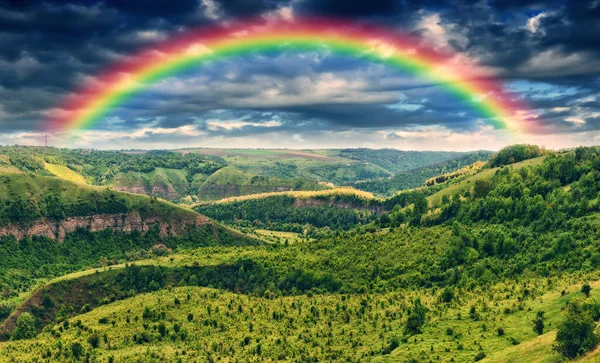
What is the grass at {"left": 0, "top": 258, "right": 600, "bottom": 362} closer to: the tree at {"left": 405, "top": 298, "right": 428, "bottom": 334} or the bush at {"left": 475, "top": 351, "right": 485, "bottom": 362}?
the bush at {"left": 475, "top": 351, "right": 485, "bottom": 362}

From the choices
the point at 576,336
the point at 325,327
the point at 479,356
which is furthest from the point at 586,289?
the point at 325,327

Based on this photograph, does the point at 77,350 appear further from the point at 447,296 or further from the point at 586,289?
the point at 586,289

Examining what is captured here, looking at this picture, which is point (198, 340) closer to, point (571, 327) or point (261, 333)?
point (261, 333)

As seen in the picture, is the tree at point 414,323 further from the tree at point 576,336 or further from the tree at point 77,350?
the tree at point 77,350

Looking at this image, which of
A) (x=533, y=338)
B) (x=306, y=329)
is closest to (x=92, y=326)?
(x=306, y=329)

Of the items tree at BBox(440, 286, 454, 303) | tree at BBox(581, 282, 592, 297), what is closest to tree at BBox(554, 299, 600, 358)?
tree at BBox(581, 282, 592, 297)

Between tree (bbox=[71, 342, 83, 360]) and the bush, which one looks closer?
the bush

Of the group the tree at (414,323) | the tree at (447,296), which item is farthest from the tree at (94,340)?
the tree at (447,296)

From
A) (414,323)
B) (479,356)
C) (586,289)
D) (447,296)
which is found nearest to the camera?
(479,356)
